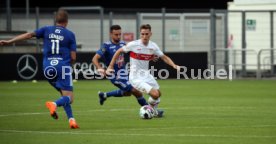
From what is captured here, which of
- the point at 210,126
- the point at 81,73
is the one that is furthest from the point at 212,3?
the point at 210,126

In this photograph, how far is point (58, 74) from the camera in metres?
14.6

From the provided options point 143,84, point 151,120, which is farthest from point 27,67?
point 151,120

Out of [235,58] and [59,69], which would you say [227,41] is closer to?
[235,58]

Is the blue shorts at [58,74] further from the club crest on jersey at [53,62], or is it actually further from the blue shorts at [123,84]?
the blue shorts at [123,84]

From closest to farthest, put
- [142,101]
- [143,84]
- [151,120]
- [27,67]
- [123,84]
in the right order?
1. [151,120]
2. [143,84]
3. [142,101]
4. [123,84]
5. [27,67]

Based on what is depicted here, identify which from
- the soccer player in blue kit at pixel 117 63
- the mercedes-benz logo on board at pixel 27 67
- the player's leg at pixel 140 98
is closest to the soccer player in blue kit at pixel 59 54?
the player's leg at pixel 140 98

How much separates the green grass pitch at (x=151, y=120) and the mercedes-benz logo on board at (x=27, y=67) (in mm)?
5044

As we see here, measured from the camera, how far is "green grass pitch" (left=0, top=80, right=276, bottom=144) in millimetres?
12992

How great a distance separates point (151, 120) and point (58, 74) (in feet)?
8.44

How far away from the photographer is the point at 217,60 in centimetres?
3606

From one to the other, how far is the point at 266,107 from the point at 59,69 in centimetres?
678

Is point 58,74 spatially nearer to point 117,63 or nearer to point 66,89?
point 66,89

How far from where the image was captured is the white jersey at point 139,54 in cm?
1702

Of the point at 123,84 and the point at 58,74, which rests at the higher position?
the point at 58,74
